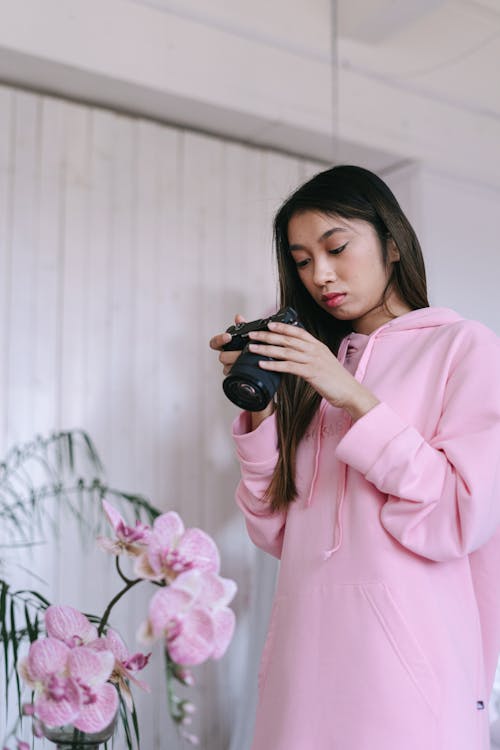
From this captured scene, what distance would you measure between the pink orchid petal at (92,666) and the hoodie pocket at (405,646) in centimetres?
44

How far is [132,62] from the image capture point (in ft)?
7.79

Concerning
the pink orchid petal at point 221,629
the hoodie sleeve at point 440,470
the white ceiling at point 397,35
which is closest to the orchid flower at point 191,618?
the pink orchid petal at point 221,629

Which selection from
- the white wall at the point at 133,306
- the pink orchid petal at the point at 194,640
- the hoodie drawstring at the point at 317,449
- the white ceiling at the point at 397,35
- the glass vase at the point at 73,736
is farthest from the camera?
the white ceiling at the point at 397,35

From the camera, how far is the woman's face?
117 cm

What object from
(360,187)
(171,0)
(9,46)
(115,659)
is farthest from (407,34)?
(115,659)

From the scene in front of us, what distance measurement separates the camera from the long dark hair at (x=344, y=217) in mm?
1187

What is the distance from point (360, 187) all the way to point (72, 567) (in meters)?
1.50

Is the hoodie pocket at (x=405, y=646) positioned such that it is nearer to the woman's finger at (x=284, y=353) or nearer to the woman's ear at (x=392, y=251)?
the woman's finger at (x=284, y=353)

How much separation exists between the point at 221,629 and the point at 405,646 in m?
0.46

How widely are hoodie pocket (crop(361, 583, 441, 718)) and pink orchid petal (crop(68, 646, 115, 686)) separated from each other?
44 centimetres

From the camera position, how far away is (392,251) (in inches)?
47.6

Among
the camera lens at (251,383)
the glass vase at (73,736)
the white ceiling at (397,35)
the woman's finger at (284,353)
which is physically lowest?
the glass vase at (73,736)

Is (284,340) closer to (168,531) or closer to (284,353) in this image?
(284,353)

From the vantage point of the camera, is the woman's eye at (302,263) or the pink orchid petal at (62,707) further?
the woman's eye at (302,263)
